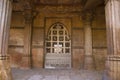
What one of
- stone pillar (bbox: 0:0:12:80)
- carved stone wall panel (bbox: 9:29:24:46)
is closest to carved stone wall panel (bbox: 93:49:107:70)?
carved stone wall panel (bbox: 9:29:24:46)

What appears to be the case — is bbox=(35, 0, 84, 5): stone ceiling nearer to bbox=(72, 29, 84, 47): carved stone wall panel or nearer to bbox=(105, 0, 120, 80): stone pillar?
bbox=(72, 29, 84, 47): carved stone wall panel

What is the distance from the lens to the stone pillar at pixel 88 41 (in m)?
7.53

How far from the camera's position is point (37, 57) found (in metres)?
8.07

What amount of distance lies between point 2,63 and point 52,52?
4842 millimetres

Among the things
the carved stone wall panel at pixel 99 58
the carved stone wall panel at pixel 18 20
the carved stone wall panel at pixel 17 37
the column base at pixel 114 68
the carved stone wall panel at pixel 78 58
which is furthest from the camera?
the carved stone wall panel at pixel 18 20

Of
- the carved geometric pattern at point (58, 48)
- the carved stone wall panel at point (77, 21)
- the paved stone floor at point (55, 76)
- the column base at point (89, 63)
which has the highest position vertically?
the carved stone wall panel at point (77, 21)

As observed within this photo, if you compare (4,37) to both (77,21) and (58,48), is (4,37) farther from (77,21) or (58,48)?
(77,21)

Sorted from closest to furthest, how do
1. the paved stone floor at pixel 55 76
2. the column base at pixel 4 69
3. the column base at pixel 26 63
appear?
Answer: 1. the column base at pixel 4 69
2. the paved stone floor at pixel 55 76
3. the column base at pixel 26 63

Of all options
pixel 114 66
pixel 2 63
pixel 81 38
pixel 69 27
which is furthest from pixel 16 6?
pixel 114 66

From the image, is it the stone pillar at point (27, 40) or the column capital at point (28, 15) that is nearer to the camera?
the stone pillar at point (27, 40)

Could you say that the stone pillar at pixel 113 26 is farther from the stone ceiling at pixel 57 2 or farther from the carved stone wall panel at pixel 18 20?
the carved stone wall panel at pixel 18 20

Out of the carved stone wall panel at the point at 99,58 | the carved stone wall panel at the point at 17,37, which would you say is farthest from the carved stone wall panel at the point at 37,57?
the carved stone wall panel at the point at 99,58

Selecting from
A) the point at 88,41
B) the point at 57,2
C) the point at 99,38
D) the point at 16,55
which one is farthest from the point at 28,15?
the point at 99,38

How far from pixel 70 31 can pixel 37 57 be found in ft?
7.28
